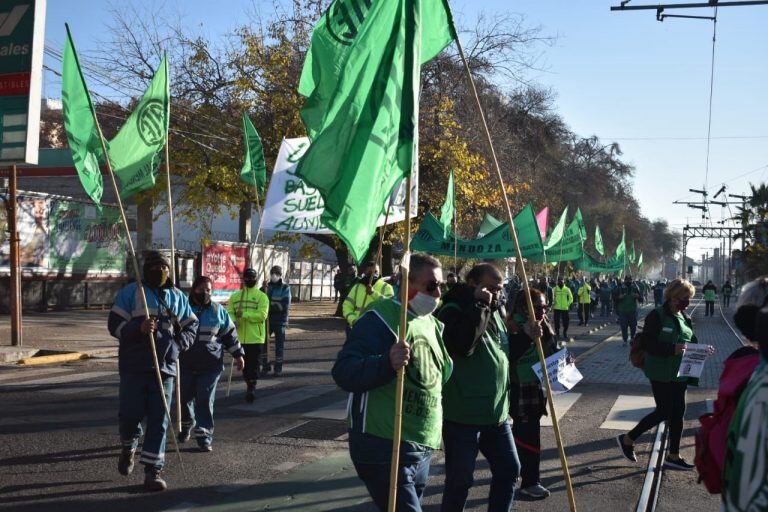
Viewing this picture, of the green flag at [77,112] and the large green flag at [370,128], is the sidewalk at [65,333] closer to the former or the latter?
the green flag at [77,112]

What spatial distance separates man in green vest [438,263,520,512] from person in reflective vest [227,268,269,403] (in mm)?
5992

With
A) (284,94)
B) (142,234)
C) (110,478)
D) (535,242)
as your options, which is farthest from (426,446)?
(142,234)

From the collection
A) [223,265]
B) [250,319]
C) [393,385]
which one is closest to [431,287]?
[393,385]

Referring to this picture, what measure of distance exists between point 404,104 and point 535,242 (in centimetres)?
1591

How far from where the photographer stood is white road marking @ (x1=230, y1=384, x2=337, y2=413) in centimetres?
1059

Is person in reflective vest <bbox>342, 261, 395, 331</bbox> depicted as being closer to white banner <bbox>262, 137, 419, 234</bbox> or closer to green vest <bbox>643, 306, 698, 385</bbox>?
white banner <bbox>262, 137, 419, 234</bbox>

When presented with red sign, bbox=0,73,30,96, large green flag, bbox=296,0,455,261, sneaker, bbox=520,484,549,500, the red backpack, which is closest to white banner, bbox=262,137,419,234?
sneaker, bbox=520,484,549,500

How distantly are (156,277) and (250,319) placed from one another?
419 cm

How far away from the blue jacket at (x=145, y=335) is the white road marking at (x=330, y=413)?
328cm

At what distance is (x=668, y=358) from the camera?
7.74 metres

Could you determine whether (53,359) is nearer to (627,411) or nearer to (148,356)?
(148,356)

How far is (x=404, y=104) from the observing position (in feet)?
14.0

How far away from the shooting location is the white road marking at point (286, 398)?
10586 mm

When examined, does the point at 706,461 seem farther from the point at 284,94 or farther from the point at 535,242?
the point at 284,94
